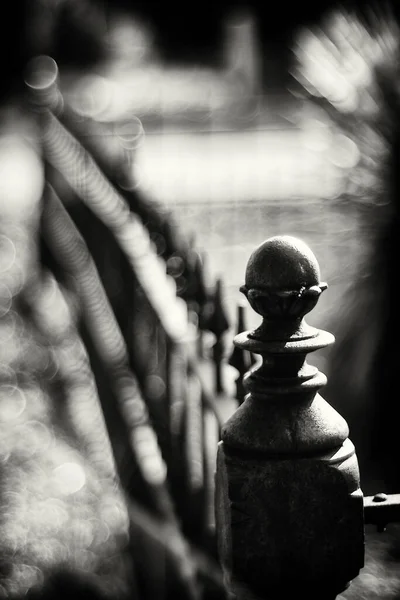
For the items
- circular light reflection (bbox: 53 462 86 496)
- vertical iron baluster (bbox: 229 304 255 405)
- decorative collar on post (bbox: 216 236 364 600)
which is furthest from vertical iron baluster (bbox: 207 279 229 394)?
circular light reflection (bbox: 53 462 86 496)

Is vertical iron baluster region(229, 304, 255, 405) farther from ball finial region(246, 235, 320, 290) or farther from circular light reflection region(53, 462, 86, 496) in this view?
circular light reflection region(53, 462, 86, 496)

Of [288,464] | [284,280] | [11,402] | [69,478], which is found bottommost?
[69,478]

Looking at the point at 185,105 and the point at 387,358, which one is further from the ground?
the point at 185,105

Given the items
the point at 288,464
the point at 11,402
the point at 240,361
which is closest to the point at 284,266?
the point at 288,464

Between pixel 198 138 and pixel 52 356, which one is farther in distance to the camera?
pixel 198 138

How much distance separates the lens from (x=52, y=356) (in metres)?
5.33

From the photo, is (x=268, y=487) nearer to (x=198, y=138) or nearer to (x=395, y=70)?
(x=395, y=70)

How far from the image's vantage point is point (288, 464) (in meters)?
1.11

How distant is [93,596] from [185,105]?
13.9m

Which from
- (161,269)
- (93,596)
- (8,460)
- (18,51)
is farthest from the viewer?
(18,51)

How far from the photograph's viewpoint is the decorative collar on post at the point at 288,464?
1120 millimetres

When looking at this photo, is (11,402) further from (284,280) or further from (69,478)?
(284,280)

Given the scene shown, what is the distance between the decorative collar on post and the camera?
112 cm

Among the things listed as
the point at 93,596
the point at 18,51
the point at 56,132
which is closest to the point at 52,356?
the point at 56,132
